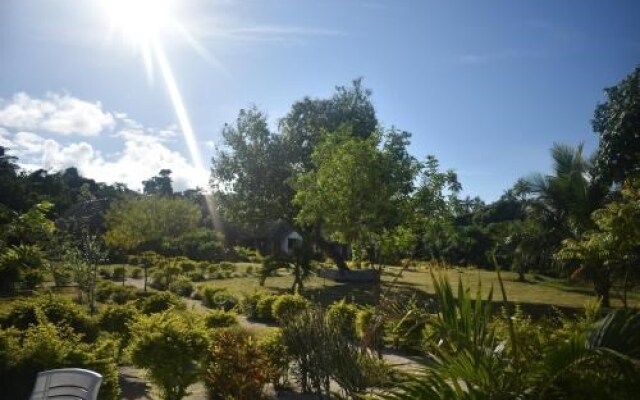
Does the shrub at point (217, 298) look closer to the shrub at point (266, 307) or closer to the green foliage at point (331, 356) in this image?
the shrub at point (266, 307)

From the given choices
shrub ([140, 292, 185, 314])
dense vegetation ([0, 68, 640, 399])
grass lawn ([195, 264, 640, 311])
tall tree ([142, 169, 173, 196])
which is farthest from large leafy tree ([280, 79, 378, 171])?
tall tree ([142, 169, 173, 196])

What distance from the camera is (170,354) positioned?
7242mm

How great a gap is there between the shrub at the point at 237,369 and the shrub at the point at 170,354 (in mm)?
263

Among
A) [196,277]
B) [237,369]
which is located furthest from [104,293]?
[237,369]

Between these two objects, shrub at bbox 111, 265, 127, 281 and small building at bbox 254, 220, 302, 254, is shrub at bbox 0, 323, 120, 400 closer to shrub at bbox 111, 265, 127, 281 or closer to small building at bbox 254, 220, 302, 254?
shrub at bbox 111, 265, 127, 281

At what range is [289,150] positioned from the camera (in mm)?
30469

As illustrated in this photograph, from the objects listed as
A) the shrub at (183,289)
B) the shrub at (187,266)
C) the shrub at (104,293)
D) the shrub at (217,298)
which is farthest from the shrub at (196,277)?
the shrub at (217,298)

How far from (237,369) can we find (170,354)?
3.43 feet

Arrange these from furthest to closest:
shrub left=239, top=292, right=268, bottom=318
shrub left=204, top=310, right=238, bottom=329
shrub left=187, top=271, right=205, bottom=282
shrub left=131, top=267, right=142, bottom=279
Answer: shrub left=131, top=267, right=142, bottom=279 → shrub left=187, top=271, right=205, bottom=282 → shrub left=239, top=292, right=268, bottom=318 → shrub left=204, top=310, right=238, bottom=329

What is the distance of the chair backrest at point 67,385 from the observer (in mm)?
4285

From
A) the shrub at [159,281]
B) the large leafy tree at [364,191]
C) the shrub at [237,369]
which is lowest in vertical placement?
the shrub at [237,369]

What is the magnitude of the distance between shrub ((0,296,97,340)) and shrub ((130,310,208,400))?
263 cm

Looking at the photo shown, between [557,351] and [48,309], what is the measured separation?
31.1 feet

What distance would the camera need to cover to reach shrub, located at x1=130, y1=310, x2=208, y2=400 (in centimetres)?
721
